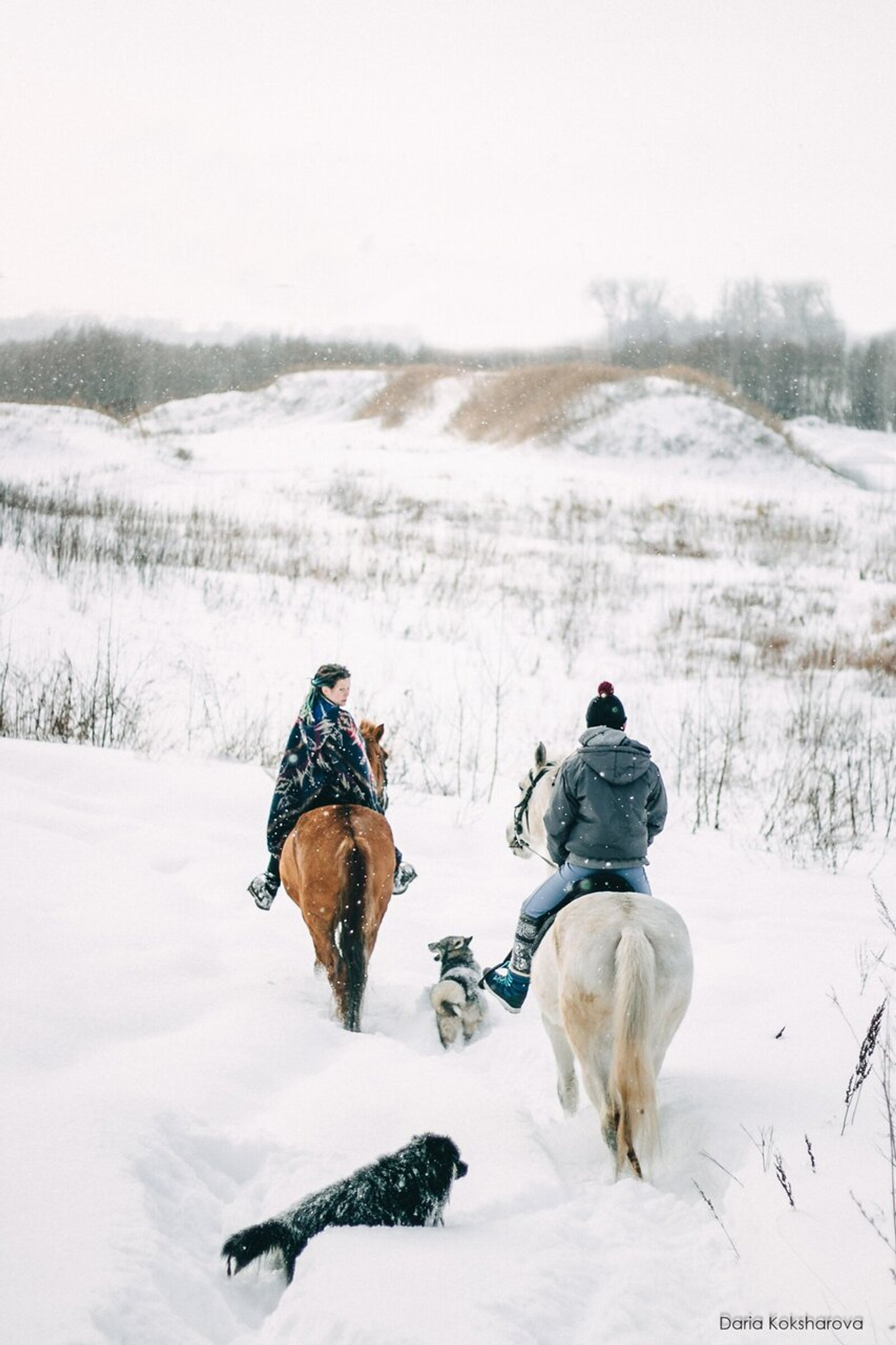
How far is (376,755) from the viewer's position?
4488 millimetres

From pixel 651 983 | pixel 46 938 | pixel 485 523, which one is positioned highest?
pixel 485 523

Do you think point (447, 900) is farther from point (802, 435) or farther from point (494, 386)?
point (494, 386)

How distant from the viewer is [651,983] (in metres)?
2.62

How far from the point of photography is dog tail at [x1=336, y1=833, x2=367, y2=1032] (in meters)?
3.61

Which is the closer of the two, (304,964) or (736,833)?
(304,964)

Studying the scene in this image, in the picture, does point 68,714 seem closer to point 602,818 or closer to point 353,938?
point 353,938

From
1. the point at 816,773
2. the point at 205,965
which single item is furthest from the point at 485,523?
the point at 205,965

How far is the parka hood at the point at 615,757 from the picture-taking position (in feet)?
10.8

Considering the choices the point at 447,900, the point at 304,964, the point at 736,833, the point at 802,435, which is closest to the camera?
the point at 304,964

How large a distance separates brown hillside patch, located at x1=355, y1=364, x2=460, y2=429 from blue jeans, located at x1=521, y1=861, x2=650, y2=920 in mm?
44093

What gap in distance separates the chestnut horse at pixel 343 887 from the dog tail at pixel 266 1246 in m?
1.54

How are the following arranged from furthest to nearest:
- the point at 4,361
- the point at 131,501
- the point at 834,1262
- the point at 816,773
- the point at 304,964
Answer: the point at 4,361, the point at 131,501, the point at 816,773, the point at 304,964, the point at 834,1262

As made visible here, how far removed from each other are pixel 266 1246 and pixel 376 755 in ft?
8.76

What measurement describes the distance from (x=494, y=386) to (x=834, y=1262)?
5064 centimetres
